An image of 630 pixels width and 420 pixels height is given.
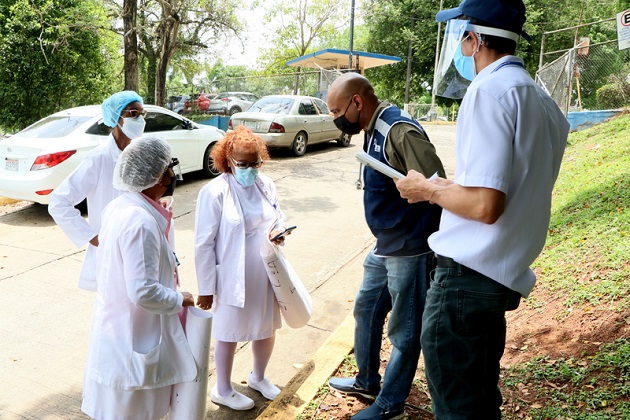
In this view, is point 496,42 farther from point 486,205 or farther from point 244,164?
point 244,164

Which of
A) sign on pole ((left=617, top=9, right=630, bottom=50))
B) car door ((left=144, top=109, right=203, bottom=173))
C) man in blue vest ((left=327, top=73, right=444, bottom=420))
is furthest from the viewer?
car door ((left=144, top=109, right=203, bottom=173))

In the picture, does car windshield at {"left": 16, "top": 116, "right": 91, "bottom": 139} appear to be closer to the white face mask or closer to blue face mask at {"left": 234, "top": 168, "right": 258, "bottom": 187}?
the white face mask

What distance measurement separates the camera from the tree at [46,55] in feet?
42.1

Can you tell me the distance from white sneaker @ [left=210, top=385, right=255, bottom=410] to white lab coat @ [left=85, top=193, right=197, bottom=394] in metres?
1.08

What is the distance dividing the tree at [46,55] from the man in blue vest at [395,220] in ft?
39.0

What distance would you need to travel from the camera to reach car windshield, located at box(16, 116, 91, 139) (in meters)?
8.09

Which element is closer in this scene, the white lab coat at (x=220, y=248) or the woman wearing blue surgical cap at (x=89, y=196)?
the white lab coat at (x=220, y=248)

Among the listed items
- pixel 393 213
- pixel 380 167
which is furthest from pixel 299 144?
pixel 380 167

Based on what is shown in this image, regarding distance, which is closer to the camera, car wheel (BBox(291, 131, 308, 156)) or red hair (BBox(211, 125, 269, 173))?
red hair (BBox(211, 125, 269, 173))

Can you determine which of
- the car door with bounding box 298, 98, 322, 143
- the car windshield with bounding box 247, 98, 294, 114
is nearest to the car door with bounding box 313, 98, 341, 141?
the car door with bounding box 298, 98, 322, 143

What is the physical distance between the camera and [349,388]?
3.34 m

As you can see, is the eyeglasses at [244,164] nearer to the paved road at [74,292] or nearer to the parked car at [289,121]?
the paved road at [74,292]

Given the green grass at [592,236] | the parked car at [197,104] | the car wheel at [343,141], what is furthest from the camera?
the parked car at [197,104]

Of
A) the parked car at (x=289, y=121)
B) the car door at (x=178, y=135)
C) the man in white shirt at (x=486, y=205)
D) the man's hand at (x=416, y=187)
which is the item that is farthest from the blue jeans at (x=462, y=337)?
the parked car at (x=289, y=121)
